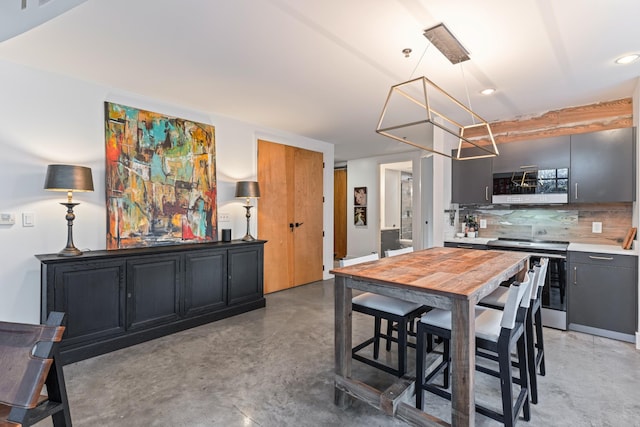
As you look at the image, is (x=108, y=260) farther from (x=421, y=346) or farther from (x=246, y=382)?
(x=421, y=346)

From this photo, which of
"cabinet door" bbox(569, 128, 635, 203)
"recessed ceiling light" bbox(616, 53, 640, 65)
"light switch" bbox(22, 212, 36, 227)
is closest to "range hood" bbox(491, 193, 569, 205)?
"cabinet door" bbox(569, 128, 635, 203)

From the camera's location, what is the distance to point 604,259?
10.4 feet

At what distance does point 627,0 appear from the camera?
1.90 meters

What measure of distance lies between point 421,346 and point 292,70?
2412 mm

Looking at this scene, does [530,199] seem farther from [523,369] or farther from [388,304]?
[388,304]

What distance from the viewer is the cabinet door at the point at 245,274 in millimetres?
3877

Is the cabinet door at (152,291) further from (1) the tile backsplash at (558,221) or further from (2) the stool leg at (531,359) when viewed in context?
(1) the tile backsplash at (558,221)

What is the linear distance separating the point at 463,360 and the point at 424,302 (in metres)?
0.33

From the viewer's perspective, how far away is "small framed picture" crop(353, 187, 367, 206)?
7617 mm

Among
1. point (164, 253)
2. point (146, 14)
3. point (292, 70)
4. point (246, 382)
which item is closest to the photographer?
point (146, 14)

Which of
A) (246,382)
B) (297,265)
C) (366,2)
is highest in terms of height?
(366,2)

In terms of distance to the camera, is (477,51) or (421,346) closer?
(421,346)

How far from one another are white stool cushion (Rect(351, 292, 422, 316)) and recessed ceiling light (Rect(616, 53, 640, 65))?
269cm

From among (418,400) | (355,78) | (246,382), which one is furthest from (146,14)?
(418,400)
